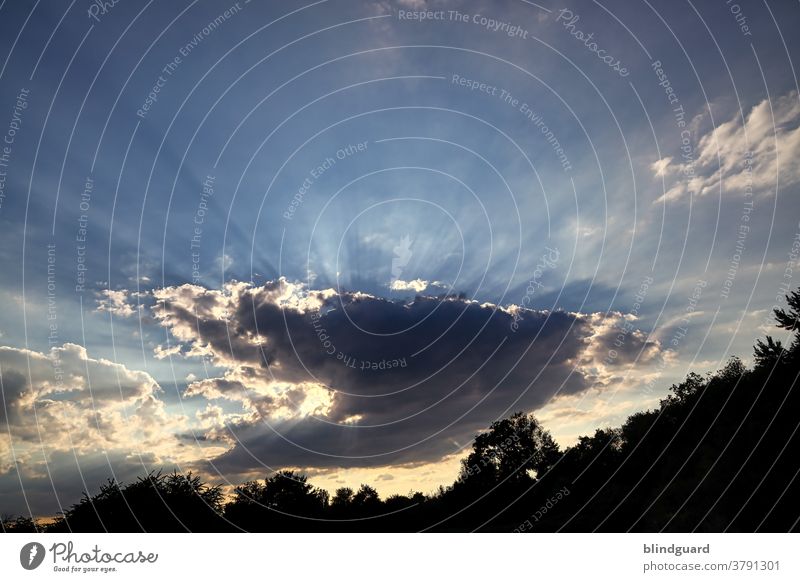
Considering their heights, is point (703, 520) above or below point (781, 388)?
below

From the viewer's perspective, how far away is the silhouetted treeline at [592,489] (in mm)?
25500

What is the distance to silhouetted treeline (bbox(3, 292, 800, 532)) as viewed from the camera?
1004 inches

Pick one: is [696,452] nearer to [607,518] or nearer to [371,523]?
[607,518]

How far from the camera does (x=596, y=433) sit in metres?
63.9
